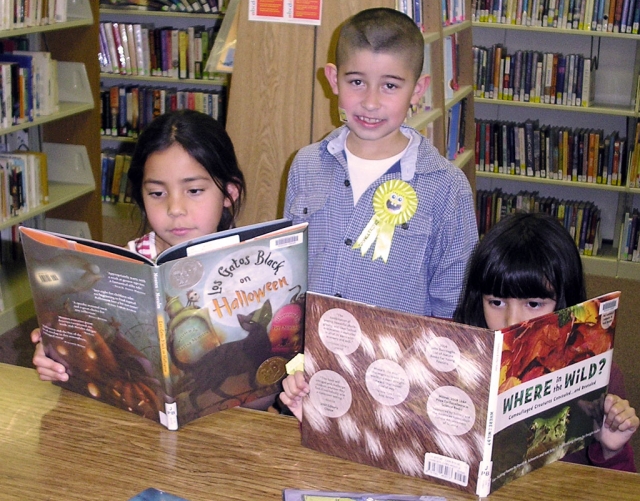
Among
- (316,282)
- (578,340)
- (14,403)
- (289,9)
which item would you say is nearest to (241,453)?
(14,403)

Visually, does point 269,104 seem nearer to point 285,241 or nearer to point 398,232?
point 398,232

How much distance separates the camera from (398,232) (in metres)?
1.87

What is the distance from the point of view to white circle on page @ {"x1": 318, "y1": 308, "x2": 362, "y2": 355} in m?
1.12

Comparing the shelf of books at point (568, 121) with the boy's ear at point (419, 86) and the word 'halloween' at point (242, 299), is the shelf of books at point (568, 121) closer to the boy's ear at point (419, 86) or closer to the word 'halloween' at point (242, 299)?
the boy's ear at point (419, 86)

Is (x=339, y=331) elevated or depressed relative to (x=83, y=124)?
elevated

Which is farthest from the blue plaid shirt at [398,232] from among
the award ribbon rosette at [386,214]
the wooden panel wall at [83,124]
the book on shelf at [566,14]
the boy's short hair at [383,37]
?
the book on shelf at [566,14]

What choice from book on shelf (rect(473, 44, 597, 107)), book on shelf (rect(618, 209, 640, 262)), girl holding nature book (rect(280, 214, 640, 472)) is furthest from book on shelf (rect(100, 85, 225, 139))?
girl holding nature book (rect(280, 214, 640, 472))

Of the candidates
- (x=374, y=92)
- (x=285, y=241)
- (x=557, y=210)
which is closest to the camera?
(x=285, y=241)

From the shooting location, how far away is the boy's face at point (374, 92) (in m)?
1.80

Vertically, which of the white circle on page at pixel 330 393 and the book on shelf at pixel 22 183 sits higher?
the white circle on page at pixel 330 393

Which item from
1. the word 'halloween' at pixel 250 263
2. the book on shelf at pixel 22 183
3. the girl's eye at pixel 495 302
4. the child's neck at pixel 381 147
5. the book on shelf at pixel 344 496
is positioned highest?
the child's neck at pixel 381 147

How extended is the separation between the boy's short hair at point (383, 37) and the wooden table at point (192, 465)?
0.94m

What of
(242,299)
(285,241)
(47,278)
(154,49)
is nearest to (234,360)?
(242,299)

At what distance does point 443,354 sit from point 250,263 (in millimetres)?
351
